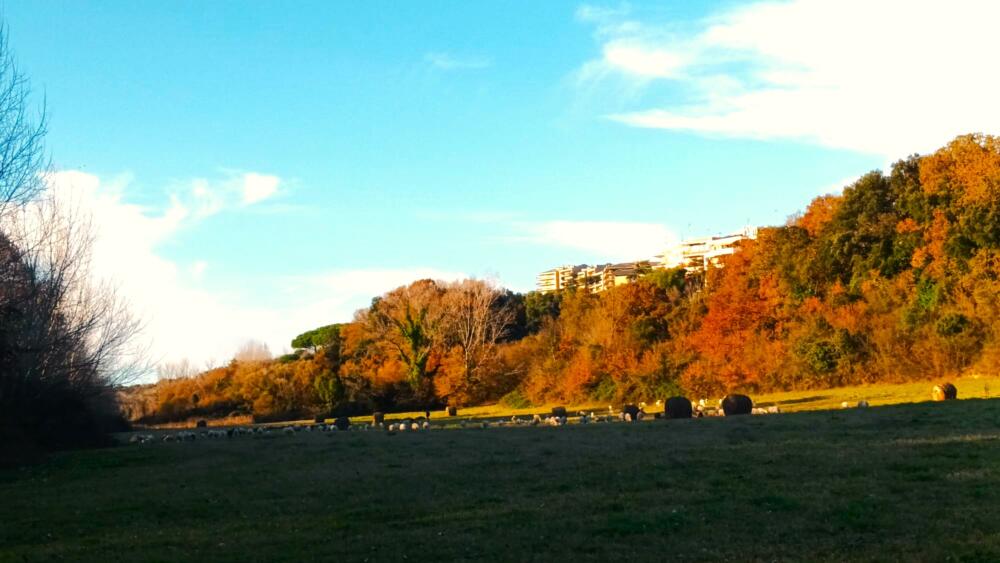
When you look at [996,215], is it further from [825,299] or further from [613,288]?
[613,288]

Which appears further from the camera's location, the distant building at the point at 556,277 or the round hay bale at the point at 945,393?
the distant building at the point at 556,277

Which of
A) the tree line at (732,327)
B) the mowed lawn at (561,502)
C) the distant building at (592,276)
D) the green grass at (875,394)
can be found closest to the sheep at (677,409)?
the green grass at (875,394)

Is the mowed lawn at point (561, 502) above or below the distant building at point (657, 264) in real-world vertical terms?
below

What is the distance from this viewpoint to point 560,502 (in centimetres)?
1250

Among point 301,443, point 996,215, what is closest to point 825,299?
point 996,215

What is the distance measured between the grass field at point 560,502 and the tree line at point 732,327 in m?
25.3

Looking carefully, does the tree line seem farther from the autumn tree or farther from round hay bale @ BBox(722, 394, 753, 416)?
round hay bale @ BBox(722, 394, 753, 416)

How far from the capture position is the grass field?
9305 mm

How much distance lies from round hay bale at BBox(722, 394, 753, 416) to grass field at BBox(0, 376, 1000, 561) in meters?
11.0

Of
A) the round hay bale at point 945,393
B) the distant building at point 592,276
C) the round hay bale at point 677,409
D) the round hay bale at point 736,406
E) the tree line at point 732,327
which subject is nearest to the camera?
the round hay bale at point 945,393

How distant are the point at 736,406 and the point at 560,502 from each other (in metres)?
23.4

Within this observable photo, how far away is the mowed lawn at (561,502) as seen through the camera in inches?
366

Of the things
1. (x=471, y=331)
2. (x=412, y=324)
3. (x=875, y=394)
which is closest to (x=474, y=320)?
(x=471, y=331)

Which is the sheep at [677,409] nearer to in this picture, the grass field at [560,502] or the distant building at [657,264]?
the grass field at [560,502]
